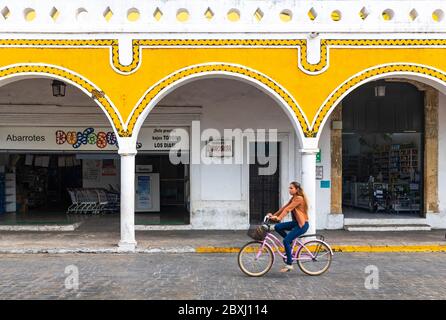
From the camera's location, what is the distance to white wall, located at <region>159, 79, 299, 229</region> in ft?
44.1

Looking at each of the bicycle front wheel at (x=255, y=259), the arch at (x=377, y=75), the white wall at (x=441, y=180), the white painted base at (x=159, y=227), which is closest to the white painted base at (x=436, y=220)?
the white wall at (x=441, y=180)

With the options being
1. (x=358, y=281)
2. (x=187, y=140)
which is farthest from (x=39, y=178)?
(x=358, y=281)

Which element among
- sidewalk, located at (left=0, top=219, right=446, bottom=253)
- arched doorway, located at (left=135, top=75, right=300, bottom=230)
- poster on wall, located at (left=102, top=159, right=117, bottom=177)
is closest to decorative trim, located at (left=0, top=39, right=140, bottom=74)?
arched doorway, located at (left=135, top=75, right=300, bottom=230)

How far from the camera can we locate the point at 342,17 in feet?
35.4

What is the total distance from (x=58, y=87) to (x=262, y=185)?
5.56m

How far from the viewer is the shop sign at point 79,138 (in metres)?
13.6

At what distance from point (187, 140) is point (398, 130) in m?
5.45

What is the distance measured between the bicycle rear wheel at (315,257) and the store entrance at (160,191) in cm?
571

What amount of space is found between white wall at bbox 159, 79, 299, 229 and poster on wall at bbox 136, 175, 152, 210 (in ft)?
10.1

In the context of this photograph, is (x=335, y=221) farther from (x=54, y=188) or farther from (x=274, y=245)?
(x=54, y=188)

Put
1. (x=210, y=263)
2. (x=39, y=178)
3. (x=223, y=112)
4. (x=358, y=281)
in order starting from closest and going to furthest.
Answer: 1. (x=358, y=281)
2. (x=210, y=263)
3. (x=223, y=112)
4. (x=39, y=178)

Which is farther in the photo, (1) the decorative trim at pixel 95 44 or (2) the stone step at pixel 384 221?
(2) the stone step at pixel 384 221

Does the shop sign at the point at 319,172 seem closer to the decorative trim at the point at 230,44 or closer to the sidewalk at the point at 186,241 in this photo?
the sidewalk at the point at 186,241

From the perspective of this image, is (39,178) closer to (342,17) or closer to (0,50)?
(0,50)
